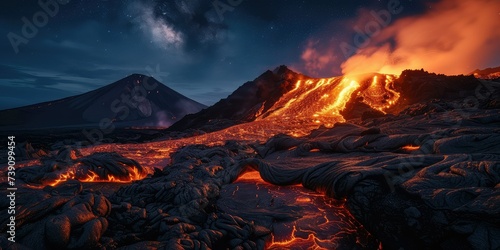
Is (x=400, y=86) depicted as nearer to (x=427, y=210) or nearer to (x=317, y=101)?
(x=317, y=101)

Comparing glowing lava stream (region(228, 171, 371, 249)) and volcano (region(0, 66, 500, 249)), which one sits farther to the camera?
glowing lava stream (region(228, 171, 371, 249))

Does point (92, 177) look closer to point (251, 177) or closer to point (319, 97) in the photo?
point (251, 177)

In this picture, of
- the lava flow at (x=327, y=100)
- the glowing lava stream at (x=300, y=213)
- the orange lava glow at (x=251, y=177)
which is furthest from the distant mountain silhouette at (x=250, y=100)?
the glowing lava stream at (x=300, y=213)

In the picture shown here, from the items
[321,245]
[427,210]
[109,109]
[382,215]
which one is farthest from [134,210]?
[109,109]

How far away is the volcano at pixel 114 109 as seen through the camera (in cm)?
4564

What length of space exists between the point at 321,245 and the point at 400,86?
20312 mm

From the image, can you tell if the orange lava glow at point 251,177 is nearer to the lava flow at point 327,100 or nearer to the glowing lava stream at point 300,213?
the glowing lava stream at point 300,213

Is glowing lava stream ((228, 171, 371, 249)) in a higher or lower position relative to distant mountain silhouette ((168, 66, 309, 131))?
lower

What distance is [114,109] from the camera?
56.2 metres

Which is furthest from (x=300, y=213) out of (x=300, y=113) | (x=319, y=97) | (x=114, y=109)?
(x=114, y=109)

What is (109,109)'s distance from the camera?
179ft

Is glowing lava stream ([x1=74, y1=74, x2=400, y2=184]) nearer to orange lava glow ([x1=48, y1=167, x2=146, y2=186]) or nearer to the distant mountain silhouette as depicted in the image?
the distant mountain silhouette

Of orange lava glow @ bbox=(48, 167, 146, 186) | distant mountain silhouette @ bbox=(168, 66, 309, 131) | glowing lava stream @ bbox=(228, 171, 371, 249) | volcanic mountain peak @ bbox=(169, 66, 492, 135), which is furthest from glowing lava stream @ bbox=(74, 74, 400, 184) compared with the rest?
glowing lava stream @ bbox=(228, 171, 371, 249)

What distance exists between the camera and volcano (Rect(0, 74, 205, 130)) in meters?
45.6
